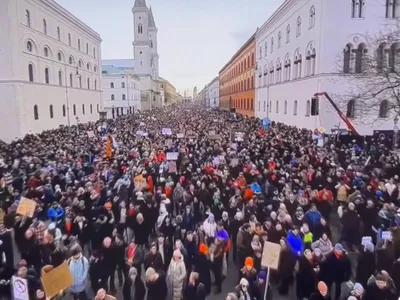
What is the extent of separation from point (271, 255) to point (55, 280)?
11.6 feet

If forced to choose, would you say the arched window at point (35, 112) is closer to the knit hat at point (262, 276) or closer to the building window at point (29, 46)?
the building window at point (29, 46)

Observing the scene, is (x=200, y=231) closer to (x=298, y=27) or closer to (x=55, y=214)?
(x=55, y=214)

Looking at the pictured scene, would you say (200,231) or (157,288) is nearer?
(157,288)

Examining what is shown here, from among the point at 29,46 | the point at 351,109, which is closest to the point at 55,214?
the point at 351,109

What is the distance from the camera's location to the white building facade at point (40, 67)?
1171 inches

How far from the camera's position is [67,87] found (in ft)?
136

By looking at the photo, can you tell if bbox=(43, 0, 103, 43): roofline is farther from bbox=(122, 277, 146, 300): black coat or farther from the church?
the church

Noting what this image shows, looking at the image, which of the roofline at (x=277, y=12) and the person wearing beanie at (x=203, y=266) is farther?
the roofline at (x=277, y=12)

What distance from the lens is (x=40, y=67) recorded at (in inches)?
1358

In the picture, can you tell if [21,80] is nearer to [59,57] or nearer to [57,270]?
[59,57]

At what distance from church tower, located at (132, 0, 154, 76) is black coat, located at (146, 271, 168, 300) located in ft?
330

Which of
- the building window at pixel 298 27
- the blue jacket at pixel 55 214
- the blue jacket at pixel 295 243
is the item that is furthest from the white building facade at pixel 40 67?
the blue jacket at pixel 295 243

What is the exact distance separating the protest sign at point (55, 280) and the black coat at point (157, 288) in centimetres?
155

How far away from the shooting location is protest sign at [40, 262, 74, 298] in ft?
17.5
